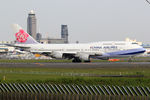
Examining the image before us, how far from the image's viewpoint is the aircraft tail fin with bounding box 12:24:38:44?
113 metres

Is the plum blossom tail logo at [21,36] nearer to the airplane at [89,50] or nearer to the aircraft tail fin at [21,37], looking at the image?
the aircraft tail fin at [21,37]

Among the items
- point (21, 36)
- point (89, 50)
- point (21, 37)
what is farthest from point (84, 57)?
point (21, 36)

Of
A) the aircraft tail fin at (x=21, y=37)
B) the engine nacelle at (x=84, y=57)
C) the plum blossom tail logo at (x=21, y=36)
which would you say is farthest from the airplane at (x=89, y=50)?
the plum blossom tail logo at (x=21, y=36)

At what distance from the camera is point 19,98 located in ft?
102

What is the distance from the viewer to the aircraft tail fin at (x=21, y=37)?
11257cm

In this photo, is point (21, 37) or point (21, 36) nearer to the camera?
point (21, 37)

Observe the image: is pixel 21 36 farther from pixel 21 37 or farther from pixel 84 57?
pixel 84 57

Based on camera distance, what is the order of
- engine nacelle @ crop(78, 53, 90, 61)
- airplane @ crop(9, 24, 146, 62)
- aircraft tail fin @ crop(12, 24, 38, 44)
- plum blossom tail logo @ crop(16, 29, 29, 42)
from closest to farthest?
1. engine nacelle @ crop(78, 53, 90, 61)
2. airplane @ crop(9, 24, 146, 62)
3. aircraft tail fin @ crop(12, 24, 38, 44)
4. plum blossom tail logo @ crop(16, 29, 29, 42)

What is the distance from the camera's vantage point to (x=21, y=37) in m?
113

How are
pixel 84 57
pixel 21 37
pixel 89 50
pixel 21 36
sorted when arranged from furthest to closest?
1. pixel 21 36
2. pixel 21 37
3. pixel 89 50
4. pixel 84 57

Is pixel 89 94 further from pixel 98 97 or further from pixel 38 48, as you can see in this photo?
pixel 38 48

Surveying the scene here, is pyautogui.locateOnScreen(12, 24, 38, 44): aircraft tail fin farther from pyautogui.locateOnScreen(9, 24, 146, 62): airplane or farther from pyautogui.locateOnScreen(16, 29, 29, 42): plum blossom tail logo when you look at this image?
pyautogui.locateOnScreen(9, 24, 146, 62): airplane

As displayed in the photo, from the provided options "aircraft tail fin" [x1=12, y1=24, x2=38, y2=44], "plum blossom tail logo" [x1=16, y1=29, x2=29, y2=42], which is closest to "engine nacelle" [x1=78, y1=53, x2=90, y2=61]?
"aircraft tail fin" [x1=12, y1=24, x2=38, y2=44]

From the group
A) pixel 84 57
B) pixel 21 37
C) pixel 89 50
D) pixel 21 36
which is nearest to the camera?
pixel 84 57
